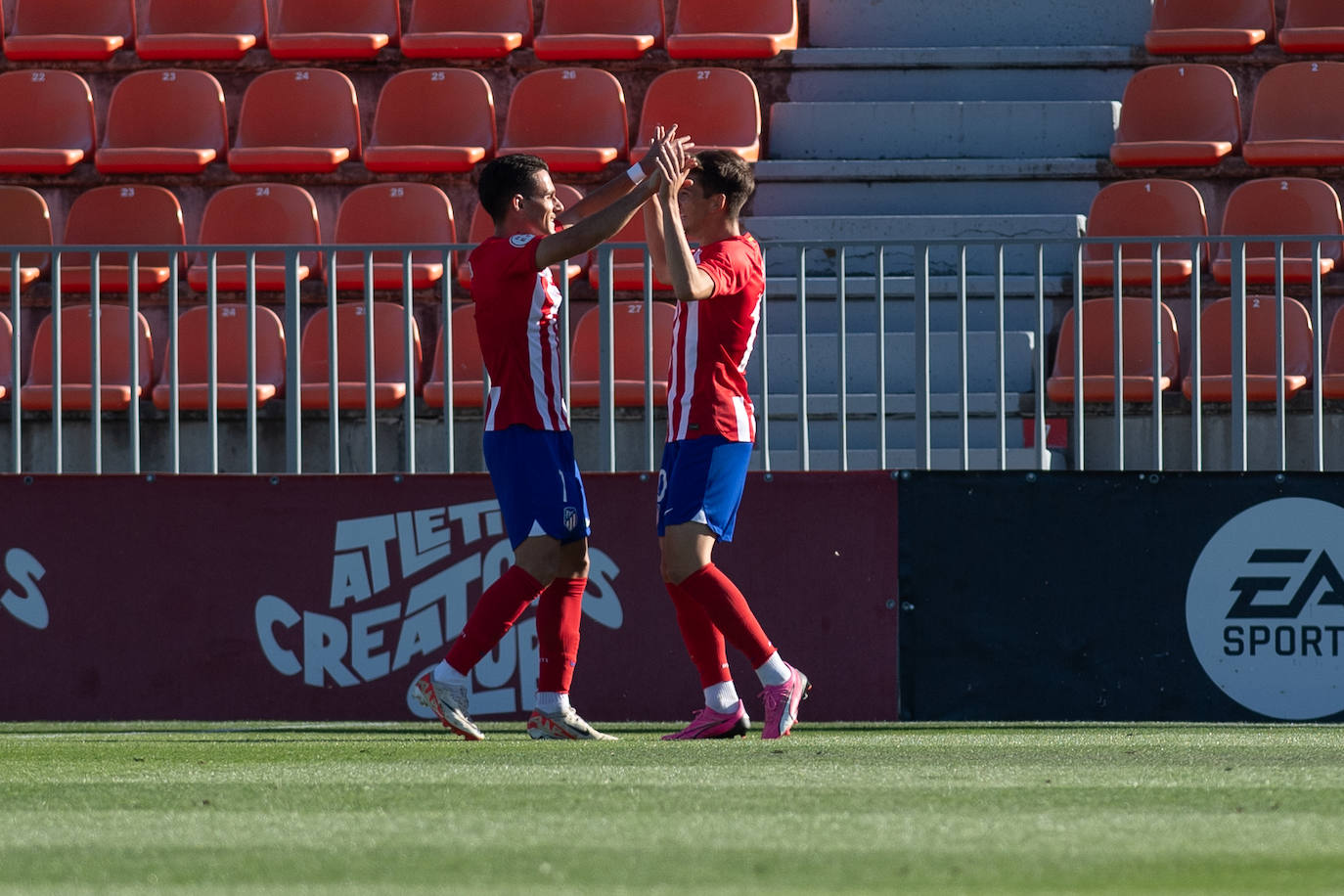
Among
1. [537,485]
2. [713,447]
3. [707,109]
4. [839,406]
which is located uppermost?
[707,109]

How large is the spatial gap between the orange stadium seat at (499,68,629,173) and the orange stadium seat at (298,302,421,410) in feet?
8.31

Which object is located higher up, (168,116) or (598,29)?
(598,29)

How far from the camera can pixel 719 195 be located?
6.29 metres

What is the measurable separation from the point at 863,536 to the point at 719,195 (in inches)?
69.9

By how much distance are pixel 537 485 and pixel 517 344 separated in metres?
0.44

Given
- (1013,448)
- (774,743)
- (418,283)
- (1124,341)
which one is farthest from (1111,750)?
→ (418,283)

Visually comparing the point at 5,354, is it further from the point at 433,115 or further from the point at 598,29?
the point at 598,29

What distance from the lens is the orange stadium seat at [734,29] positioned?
12.0 meters

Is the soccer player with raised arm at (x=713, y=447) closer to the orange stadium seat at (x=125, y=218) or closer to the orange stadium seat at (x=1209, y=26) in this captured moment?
the orange stadium seat at (x=125, y=218)

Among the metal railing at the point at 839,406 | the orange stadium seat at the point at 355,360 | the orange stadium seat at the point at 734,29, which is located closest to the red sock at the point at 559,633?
the metal railing at the point at 839,406

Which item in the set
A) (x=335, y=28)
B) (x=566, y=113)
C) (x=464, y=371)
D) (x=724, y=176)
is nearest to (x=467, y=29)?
(x=335, y=28)

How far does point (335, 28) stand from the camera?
1248 cm

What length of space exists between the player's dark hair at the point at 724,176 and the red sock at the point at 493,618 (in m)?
1.30

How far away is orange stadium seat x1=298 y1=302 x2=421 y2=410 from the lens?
337 inches
